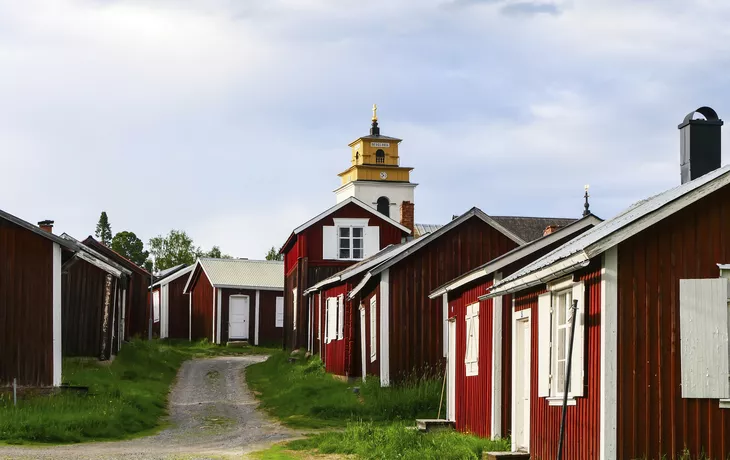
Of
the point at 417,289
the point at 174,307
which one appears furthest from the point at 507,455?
the point at 174,307

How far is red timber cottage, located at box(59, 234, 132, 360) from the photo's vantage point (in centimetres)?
3130

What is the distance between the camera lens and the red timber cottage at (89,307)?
3130cm

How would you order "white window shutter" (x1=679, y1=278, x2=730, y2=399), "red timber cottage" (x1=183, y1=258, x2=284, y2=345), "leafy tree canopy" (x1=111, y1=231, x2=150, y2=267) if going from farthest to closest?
"leafy tree canopy" (x1=111, y1=231, x2=150, y2=267) → "red timber cottage" (x1=183, y1=258, x2=284, y2=345) → "white window shutter" (x1=679, y1=278, x2=730, y2=399)

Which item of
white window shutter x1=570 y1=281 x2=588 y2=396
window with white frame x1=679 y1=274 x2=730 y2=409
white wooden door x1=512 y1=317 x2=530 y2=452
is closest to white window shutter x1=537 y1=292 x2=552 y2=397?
white wooden door x1=512 y1=317 x2=530 y2=452

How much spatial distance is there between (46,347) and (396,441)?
32.5 feet

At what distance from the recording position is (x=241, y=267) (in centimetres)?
5731

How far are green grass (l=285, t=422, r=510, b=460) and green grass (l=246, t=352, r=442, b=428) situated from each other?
3546mm

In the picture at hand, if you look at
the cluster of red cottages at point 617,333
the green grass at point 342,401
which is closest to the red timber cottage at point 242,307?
the green grass at point 342,401

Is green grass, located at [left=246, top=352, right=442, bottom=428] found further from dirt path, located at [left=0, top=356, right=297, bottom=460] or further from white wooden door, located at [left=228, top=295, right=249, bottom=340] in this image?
white wooden door, located at [left=228, top=295, right=249, bottom=340]

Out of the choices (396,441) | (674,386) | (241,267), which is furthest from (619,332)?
(241,267)

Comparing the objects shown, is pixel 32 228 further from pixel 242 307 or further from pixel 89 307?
pixel 242 307

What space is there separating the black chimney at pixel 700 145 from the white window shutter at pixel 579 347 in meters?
3.75

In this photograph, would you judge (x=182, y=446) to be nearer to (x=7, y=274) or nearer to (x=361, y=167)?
(x=7, y=274)

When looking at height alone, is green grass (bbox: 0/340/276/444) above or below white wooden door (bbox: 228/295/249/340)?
below
